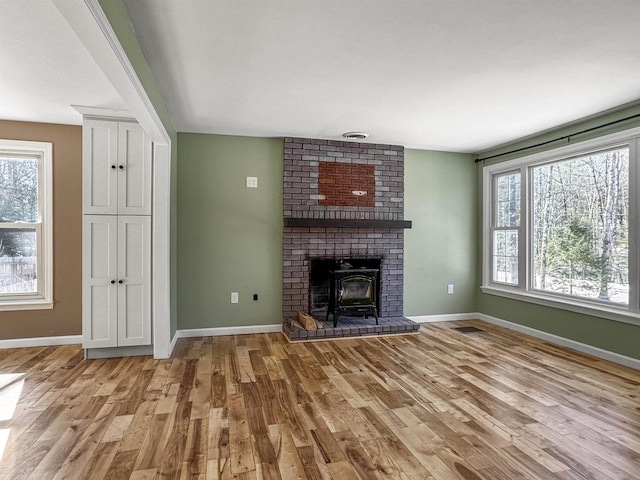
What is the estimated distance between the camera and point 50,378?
2.91 meters

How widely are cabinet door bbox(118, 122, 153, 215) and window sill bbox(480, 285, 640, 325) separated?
439 cm

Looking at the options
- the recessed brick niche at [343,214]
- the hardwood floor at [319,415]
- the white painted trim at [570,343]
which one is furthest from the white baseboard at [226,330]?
the white painted trim at [570,343]

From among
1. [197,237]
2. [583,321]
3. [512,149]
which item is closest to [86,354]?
[197,237]

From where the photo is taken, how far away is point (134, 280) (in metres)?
3.42

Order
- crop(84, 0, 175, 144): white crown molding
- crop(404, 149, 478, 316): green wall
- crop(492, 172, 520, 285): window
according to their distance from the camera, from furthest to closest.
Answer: crop(404, 149, 478, 316): green wall → crop(492, 172, 520, 285): window → crop(84, 0, 175, 144): white crown molding

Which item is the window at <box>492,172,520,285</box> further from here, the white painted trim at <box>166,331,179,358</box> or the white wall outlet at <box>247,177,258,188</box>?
the white painted trim at <box>166,331,179,358</box>

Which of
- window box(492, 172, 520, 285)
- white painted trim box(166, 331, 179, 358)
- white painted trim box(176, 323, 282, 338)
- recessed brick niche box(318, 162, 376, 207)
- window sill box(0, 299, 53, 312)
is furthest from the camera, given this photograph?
window box(492, 172, 520, 285)

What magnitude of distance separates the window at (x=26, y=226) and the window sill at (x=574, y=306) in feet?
17.6

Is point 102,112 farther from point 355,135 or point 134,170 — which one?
point 355,135

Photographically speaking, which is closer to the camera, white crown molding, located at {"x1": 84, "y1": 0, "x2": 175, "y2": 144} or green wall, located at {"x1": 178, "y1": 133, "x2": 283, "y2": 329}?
white crown molding, located at {"x1": 84, "y1": 0, "x2": 175, "y2": 144}

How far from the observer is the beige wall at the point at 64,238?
12.1 feet

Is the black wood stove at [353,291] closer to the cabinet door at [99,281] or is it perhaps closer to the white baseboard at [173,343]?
the white baseboard at [173,343]

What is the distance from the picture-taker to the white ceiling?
1898mm

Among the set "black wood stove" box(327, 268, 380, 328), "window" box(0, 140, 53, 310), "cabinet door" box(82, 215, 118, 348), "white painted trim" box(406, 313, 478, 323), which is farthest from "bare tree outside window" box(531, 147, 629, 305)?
"window" box(0, 140, 53, 310)
